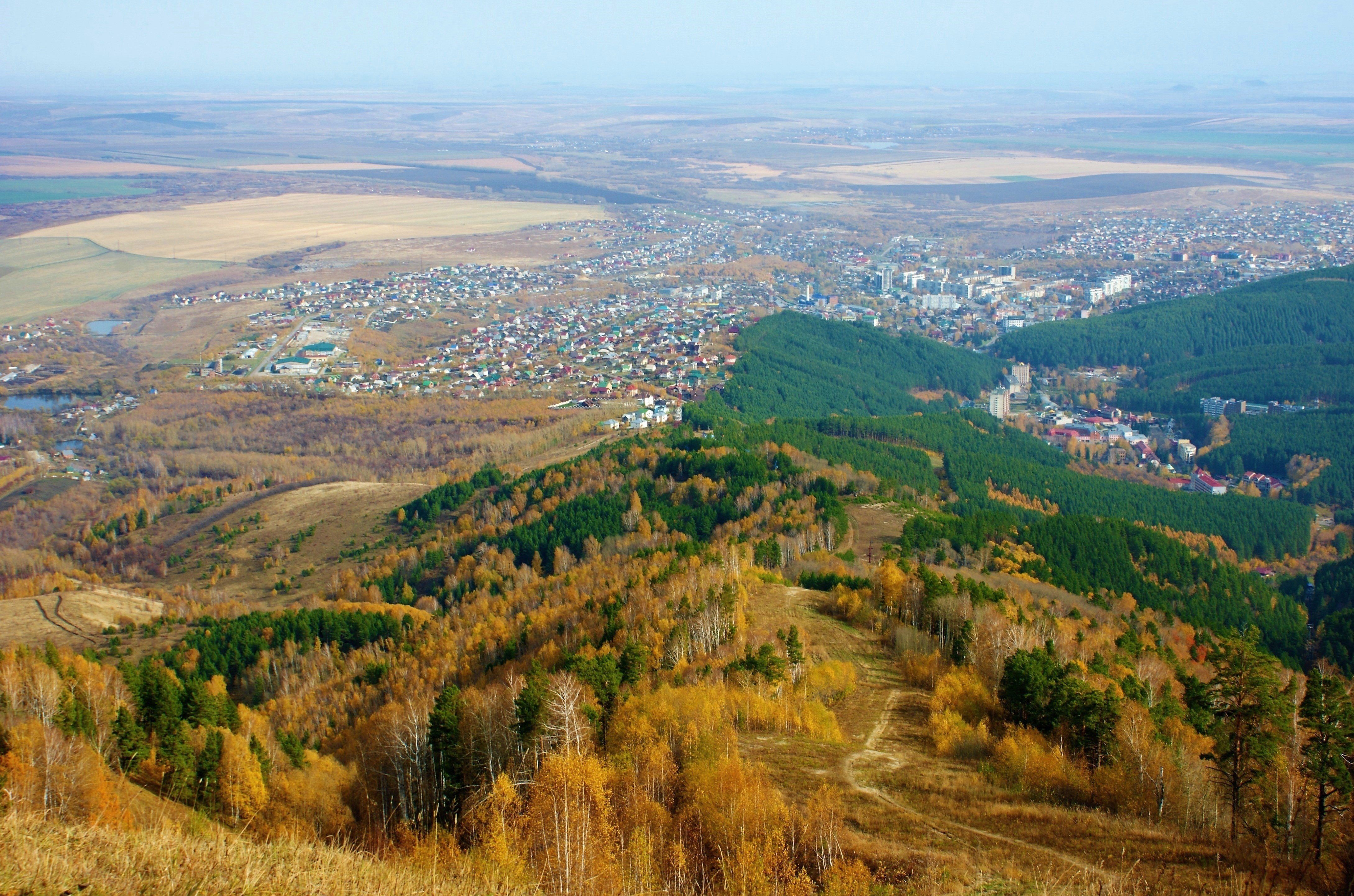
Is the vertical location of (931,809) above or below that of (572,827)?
below

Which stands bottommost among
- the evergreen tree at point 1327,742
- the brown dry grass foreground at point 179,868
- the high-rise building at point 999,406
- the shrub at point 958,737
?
the high-rise building at point 999,406

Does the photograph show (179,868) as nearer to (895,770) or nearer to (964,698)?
(895,770)

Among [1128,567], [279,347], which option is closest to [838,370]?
[1128,567]

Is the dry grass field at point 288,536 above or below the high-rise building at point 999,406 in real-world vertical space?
below

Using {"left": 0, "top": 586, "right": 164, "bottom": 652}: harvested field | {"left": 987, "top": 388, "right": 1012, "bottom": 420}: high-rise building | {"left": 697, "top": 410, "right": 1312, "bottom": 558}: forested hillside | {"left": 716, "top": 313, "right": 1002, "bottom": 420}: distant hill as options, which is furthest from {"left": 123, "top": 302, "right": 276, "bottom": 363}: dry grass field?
{"left": 987, "top": 388, "right": 1012, "bottom": 420}: high-rise building

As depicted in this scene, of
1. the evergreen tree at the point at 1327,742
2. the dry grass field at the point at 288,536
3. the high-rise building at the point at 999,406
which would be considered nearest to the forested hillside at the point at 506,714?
the dry grass field at the point at 288,536

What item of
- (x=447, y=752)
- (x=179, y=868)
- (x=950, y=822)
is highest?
(x=179, y=868)

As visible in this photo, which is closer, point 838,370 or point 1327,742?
Result: point 1327,742

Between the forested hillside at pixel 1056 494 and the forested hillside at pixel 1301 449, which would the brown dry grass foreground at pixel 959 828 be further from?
the forested hillside at pixel 1301 449
